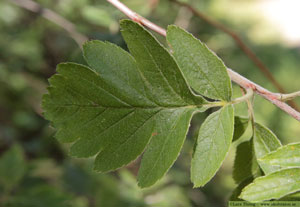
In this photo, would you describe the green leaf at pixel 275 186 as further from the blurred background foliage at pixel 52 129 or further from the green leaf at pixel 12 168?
the green leaf at pixel 12 168

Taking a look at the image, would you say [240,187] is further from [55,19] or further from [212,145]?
[55,19]

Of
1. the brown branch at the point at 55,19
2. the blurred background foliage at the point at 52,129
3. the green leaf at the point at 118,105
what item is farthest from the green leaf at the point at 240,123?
the brown branch at the point at 55,19

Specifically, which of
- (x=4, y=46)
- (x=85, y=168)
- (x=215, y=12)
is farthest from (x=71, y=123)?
(x=215, y=12)

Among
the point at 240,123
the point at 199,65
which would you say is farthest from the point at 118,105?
the point at 240,123

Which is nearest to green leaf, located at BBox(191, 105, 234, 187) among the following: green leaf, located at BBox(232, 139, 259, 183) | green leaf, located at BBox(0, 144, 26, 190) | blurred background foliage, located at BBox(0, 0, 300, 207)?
green leaf, located at BBox(232, 139, 259, 183)

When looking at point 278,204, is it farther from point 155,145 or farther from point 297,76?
point 297,76

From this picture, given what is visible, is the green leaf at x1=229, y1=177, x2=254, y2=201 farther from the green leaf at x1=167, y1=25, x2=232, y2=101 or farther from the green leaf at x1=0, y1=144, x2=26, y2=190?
the green leaf at x1=0, y1=144, x2=26, y2=190
